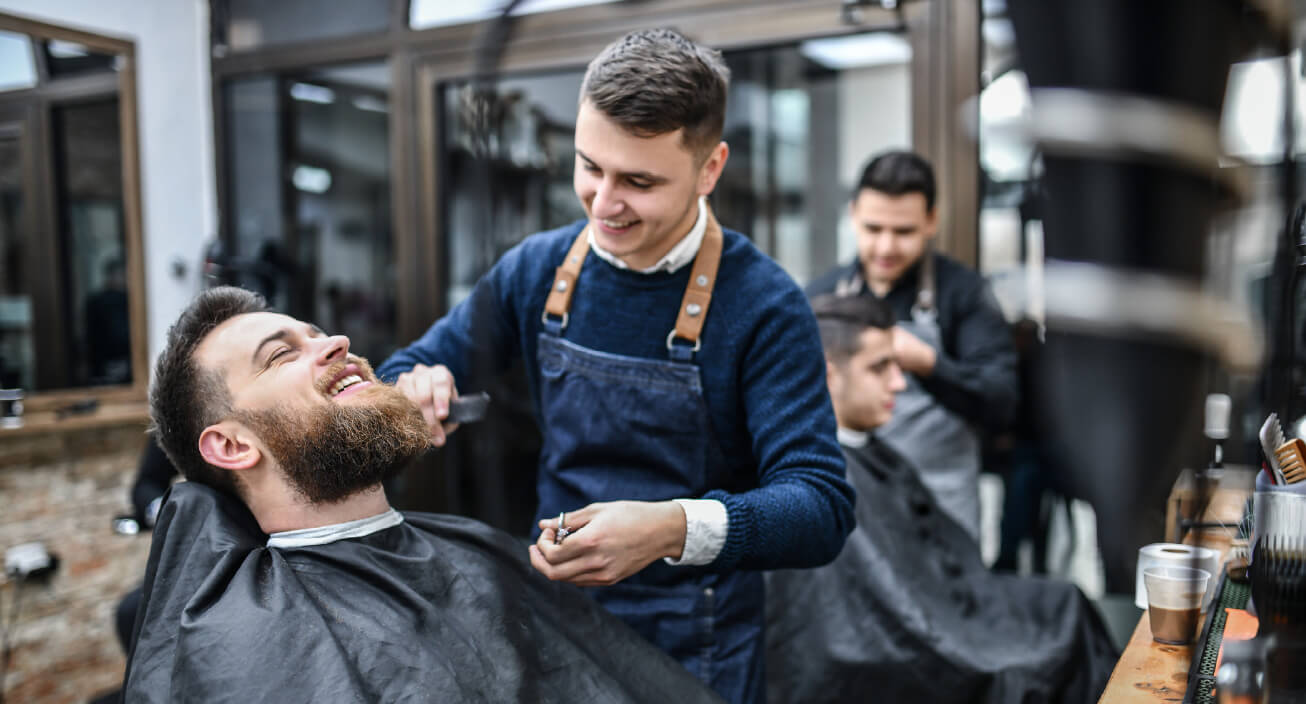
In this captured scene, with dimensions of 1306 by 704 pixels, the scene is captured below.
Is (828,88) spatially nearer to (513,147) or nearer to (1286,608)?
(513,147)

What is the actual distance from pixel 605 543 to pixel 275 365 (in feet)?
1.99

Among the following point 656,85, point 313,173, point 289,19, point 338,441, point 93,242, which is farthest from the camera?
point 313,173

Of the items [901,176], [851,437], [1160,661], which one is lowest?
[1160,661]

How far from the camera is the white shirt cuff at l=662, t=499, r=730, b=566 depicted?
1.25 metres

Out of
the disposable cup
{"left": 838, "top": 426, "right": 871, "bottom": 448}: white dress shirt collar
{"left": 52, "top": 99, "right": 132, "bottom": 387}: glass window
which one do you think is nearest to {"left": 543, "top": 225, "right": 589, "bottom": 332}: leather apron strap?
the disposable cup

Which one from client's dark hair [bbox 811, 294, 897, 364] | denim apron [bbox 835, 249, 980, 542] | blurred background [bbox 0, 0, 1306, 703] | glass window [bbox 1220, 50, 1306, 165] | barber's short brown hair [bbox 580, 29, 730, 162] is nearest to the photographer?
Result: glass window [bbox 1220, 50, 1306, 165]

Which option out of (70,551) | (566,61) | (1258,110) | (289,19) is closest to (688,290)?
(1258,110)

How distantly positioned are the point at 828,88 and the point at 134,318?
10.5ft

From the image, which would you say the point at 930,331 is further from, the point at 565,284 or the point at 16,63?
the point at 16,63

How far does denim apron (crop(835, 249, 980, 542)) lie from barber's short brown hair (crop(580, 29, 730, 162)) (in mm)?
1579

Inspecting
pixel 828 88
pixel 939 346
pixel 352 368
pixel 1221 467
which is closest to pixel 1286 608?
pixel 1221 467

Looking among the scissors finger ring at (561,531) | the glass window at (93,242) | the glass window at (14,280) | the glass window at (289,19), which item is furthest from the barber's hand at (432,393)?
the glass window at (289,19)

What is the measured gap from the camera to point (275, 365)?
4.59ft

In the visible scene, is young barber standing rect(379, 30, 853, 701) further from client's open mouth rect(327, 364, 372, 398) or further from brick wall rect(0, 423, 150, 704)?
brick wall rect(0, 423, 150, 704)
